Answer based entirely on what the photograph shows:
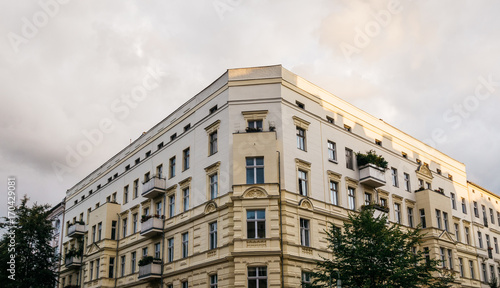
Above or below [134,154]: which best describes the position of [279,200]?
below

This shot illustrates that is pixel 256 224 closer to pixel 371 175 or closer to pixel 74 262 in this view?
pixel 371 175

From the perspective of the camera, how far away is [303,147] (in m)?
39.9

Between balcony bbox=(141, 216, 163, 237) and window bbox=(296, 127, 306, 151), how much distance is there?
46.1ft

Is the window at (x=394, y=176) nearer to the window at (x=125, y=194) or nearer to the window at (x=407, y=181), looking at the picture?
the window at (x=407, y=181)

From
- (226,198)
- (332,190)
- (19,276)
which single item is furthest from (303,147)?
(19,276)

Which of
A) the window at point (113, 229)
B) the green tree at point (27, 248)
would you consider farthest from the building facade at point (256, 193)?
the green tree at point (27, 248)

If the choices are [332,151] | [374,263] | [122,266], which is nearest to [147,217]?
→ [122,266]

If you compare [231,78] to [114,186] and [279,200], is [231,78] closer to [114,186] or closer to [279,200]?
[279,200]

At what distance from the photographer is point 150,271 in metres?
42.4

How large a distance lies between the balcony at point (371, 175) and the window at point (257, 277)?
13495 mm

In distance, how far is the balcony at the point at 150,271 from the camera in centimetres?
4241

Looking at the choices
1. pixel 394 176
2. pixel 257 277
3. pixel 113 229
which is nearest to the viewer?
pixel 257 277

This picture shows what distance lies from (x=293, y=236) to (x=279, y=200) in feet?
8.68

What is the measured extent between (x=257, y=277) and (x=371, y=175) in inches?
571
